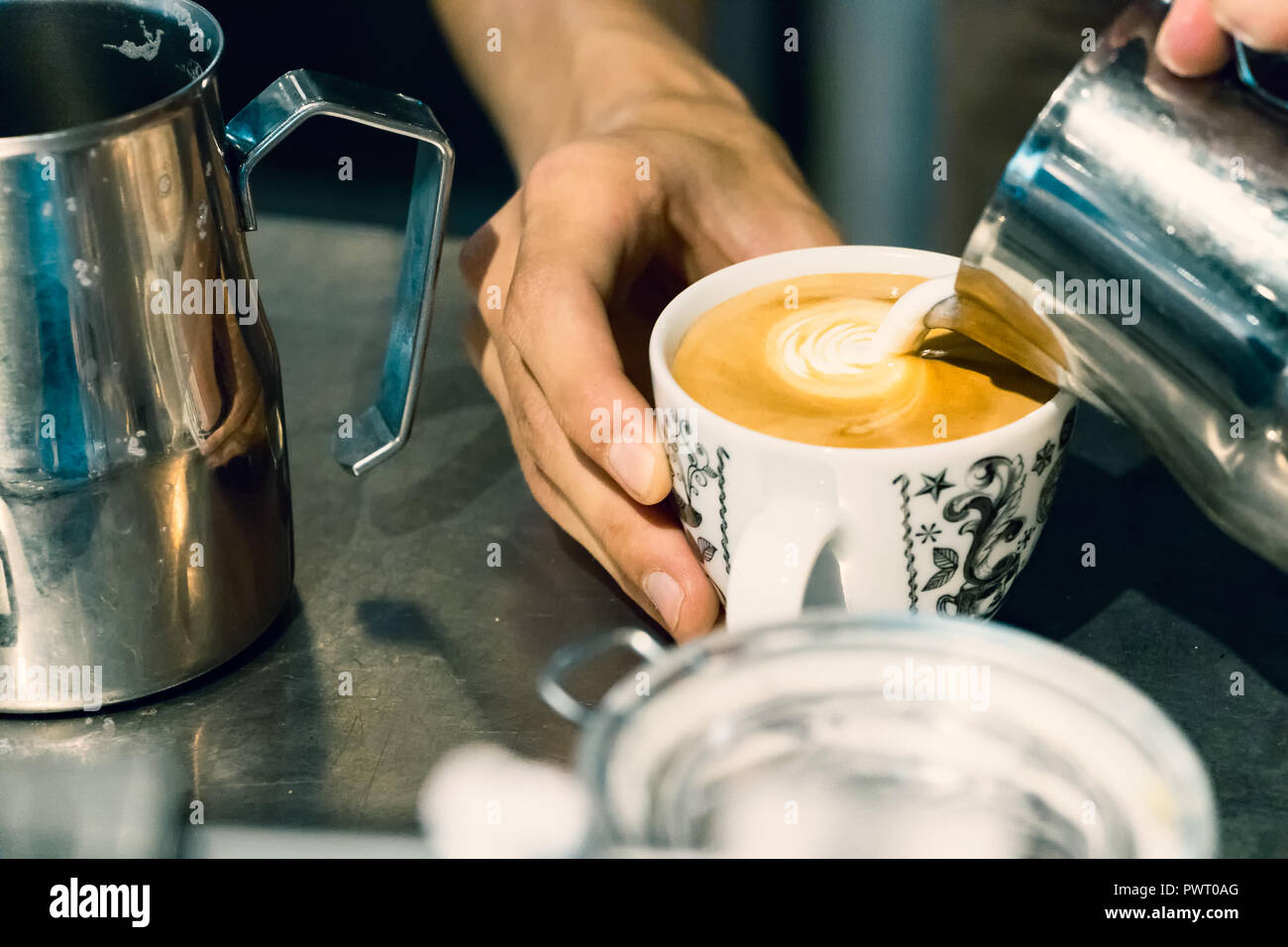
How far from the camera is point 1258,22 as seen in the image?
15.5 inches

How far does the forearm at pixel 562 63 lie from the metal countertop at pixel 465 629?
0.21m

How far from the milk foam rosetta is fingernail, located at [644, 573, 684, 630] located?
0.08 metres

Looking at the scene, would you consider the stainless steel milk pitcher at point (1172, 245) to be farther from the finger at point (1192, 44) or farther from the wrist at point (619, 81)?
the wrist at point (619, 81)

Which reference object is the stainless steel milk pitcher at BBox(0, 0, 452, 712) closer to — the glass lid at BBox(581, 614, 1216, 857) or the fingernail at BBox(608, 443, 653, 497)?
the fingernail at BBox(608, 443, 653, 497)

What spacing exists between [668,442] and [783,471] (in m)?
0.07

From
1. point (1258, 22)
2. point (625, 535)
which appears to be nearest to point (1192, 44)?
point (1258, 22)

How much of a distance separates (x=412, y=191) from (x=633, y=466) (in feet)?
0.57

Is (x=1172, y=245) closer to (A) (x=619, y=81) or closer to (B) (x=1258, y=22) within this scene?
(B) (x=1258, y=22)

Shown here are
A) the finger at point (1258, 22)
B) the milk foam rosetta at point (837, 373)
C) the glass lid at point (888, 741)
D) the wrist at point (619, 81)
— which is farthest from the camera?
the wrist at point (619, 81)

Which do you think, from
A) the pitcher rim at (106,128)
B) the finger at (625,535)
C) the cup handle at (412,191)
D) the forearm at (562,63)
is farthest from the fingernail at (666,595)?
the forearm at (562,63)

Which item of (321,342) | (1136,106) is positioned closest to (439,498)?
(321,342)

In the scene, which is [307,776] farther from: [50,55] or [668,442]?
[50,55]

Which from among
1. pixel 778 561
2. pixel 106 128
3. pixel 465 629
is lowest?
pixel 465 629

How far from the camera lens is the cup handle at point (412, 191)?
51cm
